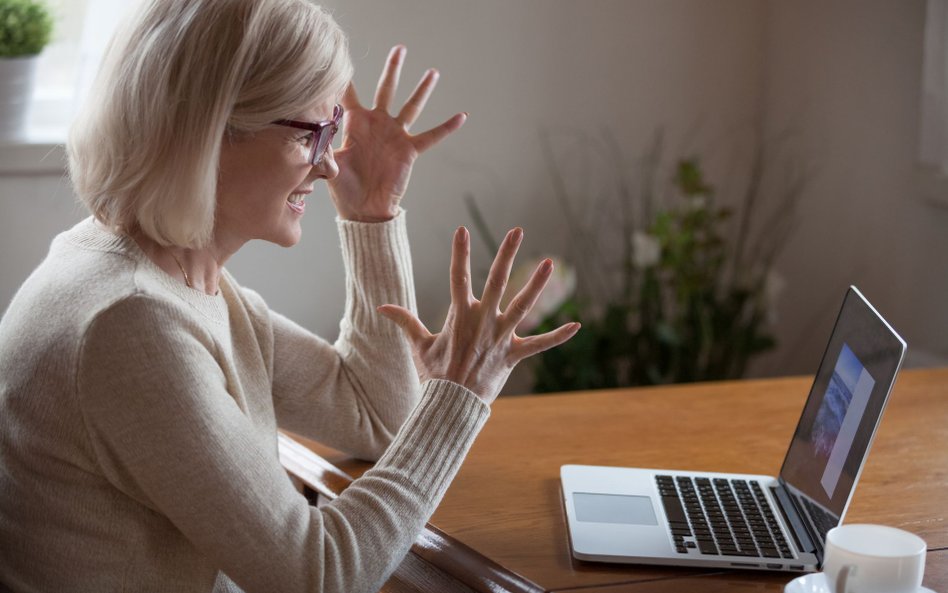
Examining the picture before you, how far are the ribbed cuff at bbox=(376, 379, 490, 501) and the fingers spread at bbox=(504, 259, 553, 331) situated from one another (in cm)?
10

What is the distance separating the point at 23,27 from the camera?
2.53m

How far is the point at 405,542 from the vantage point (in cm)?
123

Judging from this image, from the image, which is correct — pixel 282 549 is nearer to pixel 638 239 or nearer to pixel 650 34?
pixel 638 239

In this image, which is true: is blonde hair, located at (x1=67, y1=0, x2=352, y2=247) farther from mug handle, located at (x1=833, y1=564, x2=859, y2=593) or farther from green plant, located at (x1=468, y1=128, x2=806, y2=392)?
green plant, located at (x1=468, y1=128, x2=806, y2=392)

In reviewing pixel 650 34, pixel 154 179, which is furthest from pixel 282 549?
pixel 650 34

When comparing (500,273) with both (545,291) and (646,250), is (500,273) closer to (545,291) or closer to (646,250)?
(545,291)

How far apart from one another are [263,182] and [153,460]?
36cm

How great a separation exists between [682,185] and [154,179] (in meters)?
1.94

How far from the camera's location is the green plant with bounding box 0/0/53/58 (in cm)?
250

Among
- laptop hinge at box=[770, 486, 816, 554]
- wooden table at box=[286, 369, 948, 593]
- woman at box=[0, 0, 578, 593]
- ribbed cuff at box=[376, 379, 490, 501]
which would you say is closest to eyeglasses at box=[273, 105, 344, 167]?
woman at box=[0, 0, 578, 593]

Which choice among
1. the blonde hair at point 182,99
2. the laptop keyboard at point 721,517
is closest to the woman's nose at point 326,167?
the blonde hair at point 182,99

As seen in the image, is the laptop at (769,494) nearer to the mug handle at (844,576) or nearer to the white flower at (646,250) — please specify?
the mug handle at (844,576)

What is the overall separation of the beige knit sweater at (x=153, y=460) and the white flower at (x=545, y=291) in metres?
1.47

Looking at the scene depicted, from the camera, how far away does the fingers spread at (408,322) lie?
1.39 meters
